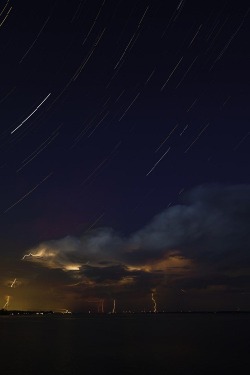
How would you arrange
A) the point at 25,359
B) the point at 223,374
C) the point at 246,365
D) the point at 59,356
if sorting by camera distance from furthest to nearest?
the point at 59,356, the point at 25,359, the point at 246,365, the point at 223,374

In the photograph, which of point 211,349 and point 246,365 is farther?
point 211,349

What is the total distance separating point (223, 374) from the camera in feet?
224

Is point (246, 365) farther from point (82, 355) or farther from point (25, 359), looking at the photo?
point (25, 359)

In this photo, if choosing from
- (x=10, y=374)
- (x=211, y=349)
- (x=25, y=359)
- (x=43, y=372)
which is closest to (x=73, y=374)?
(x=43, y=372)

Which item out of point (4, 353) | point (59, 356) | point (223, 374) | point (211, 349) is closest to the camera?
point (223, 374)

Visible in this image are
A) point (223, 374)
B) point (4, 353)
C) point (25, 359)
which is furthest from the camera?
point (4, 353)

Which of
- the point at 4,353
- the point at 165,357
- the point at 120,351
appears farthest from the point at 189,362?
the point at 4,353

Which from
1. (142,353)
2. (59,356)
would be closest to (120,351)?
(142,353)

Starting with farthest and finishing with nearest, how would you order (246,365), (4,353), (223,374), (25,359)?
(4,353) → (25,359) → (246,365) → (223,374)

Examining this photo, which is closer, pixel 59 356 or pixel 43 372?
pixel 43 372

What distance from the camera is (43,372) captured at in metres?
71.1

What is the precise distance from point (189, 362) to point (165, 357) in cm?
759

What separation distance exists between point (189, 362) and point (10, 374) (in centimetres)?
3379

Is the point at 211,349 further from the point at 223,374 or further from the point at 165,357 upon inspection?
the point at 223,374
